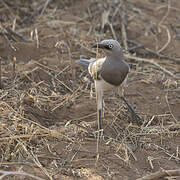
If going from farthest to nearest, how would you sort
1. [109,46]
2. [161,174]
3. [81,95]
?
[81,95]
[109,46]
[161,174]

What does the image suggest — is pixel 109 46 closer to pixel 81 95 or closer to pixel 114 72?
pixel 114 72

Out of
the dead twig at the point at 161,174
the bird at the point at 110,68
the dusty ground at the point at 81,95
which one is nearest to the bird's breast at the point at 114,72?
the bird at the point at 110,68

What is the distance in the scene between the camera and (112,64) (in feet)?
11.8

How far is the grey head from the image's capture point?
357 cm

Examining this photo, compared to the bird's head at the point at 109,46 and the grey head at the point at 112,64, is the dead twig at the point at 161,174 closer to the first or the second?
the grey head at the point at 112,64

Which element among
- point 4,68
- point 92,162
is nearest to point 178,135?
point 92,162

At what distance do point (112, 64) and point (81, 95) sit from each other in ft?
3.23

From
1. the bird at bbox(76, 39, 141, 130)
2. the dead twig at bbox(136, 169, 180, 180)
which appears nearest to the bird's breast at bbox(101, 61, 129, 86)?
the bird at bbox(76, 39, 141, 130)

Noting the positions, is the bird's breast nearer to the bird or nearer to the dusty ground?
the bird

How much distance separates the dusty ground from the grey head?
1.60ft

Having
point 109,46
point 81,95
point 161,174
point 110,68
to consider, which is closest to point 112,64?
point 110,68

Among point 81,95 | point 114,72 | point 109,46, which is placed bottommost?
point 81,95

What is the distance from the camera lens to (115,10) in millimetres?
6164

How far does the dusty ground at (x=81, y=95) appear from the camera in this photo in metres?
3.13
